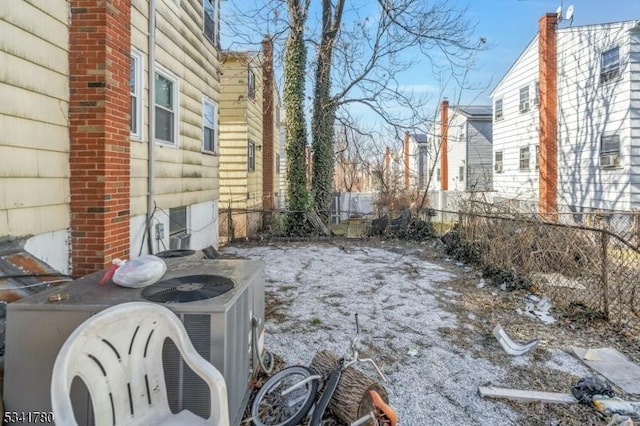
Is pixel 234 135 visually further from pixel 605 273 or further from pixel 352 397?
pixel 352 397

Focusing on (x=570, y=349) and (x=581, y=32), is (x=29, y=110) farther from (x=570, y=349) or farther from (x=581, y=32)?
(x=581, y=32)

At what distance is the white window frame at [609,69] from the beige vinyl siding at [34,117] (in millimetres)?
13471

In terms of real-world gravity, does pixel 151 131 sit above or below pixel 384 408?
above

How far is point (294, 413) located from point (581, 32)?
1510 cm

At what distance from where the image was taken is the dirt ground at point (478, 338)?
282 cm

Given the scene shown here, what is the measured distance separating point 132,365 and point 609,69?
47.4 ft

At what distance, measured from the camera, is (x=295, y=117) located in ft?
39.4

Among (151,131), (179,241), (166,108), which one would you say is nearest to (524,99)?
(166,108)

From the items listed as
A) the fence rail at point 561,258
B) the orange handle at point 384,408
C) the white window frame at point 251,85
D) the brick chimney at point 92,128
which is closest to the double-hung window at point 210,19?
the brick chimney at point 92,128

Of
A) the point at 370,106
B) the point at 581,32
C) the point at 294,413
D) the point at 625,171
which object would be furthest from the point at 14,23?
the point at 581,32

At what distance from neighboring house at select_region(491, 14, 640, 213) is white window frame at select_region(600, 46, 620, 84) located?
1.1 inches

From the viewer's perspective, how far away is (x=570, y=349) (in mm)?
3865

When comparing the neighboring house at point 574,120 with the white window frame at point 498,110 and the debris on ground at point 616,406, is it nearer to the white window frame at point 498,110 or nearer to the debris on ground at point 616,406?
the white window frame at point 498,110

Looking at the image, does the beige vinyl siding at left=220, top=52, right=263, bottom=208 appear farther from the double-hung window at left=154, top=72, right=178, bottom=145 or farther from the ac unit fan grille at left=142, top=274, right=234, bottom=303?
the ac unit fan grille at left=142, top=274, right=234, bottom=303
